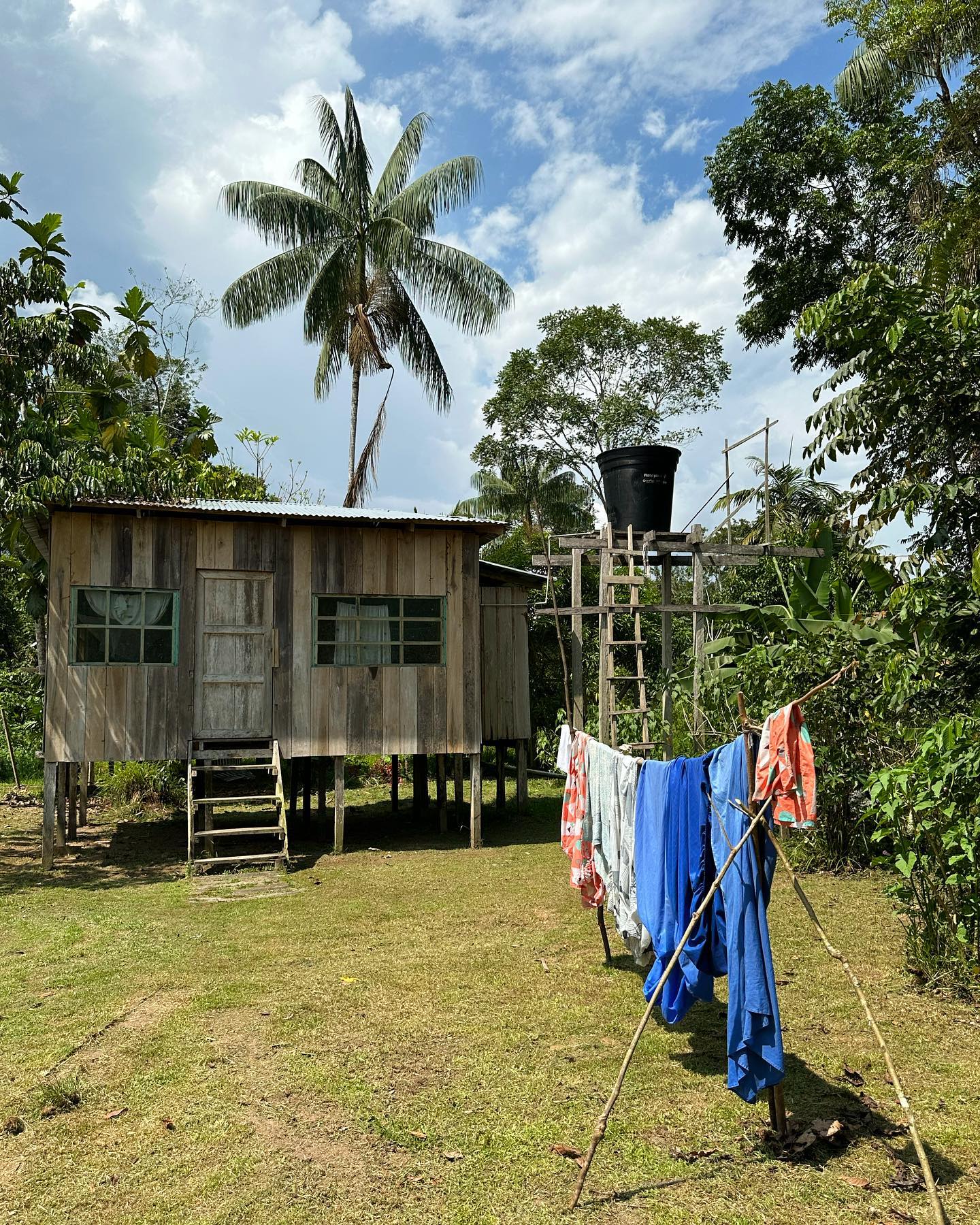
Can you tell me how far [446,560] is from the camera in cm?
1237

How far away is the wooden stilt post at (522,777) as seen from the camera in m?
14.9

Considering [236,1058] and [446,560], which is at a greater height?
[446,560]

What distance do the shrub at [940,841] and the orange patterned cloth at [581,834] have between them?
1705 mm

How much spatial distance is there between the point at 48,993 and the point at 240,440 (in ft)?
66.4

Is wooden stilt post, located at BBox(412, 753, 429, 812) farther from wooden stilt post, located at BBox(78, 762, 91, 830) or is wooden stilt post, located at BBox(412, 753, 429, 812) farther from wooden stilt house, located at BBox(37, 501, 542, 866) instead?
wooden stilt post, located at BBox(78, 762, 91, 830)

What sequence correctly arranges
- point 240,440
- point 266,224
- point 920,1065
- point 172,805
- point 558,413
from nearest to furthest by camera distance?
point 920,1065, point 172,805, point 266,224, point 240,440, point 558,413

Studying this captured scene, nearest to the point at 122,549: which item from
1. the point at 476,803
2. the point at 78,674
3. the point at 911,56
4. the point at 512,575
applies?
the point at 78,674

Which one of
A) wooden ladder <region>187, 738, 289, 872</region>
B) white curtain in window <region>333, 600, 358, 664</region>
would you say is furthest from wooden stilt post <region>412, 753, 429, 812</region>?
white curtain in window <region>333, 600, 358, 664</region>

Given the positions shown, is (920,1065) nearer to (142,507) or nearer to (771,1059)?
(771,1059)

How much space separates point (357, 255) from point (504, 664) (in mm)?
11573

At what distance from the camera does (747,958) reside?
3922mm

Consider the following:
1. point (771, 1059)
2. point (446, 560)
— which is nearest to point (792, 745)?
point (771, 1059)

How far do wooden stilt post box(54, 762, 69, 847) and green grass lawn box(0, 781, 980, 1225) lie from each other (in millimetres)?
3095

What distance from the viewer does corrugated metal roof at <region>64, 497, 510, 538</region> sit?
11086mm
